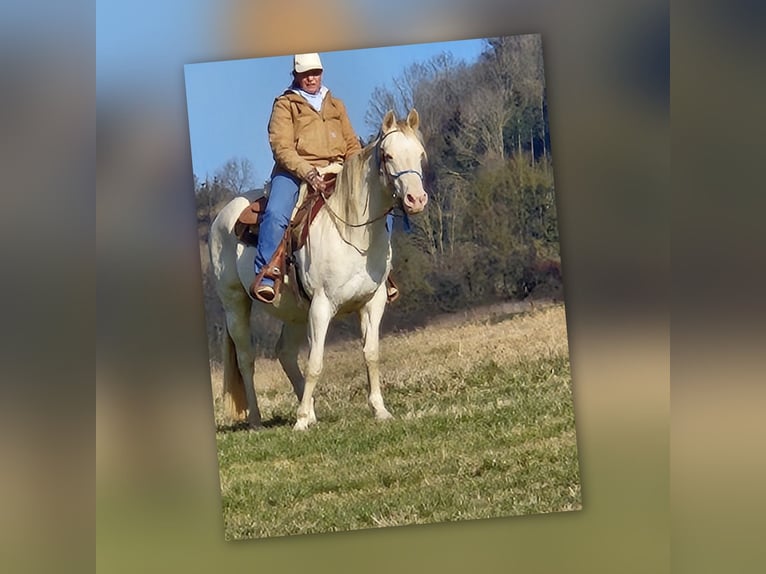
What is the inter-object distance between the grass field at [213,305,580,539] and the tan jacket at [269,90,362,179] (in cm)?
55

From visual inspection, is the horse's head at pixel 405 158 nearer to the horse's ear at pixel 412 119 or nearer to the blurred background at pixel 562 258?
the horse's ear at pixel 412 119

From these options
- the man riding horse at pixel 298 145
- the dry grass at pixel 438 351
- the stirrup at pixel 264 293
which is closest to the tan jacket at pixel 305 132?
A: the man riding horse at pixel 298 145

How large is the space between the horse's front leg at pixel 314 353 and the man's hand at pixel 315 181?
1.00 ft

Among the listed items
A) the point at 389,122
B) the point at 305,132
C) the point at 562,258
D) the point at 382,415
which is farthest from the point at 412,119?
the point at 382,415

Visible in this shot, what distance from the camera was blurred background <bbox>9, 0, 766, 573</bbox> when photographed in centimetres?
235

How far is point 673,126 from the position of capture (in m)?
2.47

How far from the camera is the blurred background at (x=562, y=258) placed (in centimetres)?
235

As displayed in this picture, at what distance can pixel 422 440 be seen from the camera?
243cm

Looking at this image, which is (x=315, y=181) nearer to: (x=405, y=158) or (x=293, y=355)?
(x=405, y=158)

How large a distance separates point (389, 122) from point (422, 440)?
3.01 ft

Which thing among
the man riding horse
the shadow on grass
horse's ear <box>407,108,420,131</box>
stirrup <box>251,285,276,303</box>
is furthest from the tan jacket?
the shadow on grass

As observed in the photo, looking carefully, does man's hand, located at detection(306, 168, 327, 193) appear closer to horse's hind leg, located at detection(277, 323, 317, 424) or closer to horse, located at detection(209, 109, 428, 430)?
horse, located at detection(209, 109, 428, 430)

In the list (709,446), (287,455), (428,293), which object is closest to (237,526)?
(287,455)

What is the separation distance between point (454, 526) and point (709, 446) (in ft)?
2.67
